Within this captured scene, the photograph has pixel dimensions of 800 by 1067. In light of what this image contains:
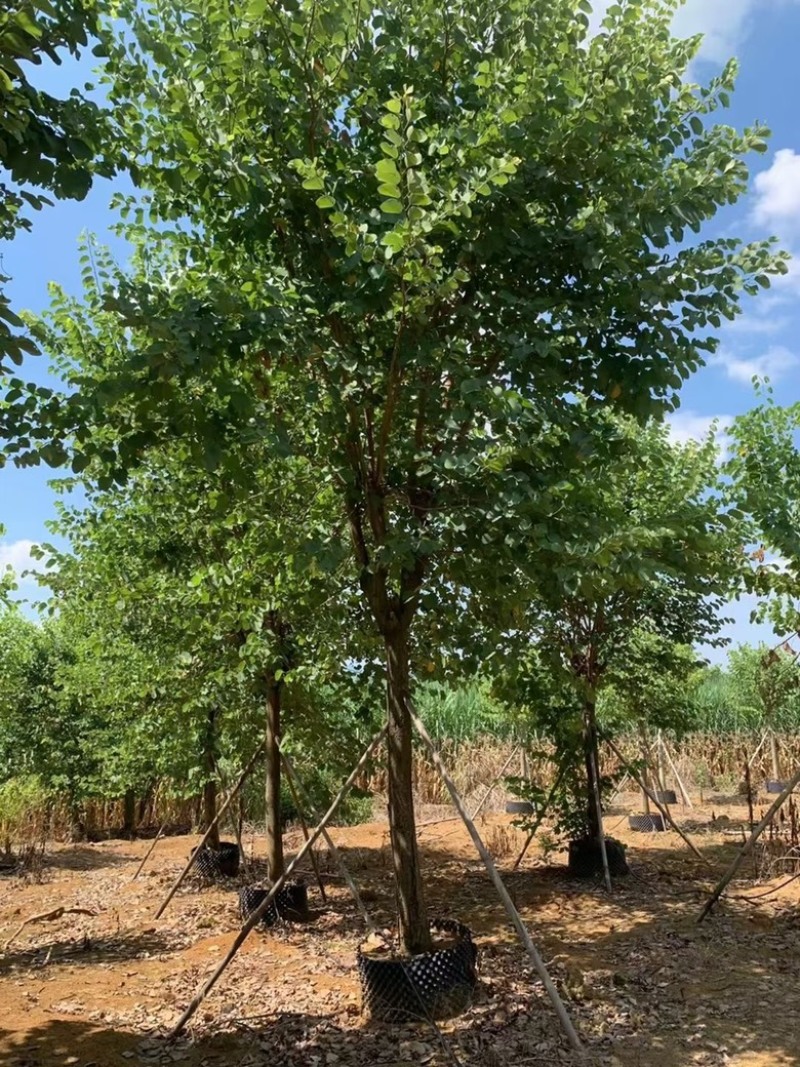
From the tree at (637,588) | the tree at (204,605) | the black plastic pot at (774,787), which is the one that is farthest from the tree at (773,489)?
Answer: the black plastic pot at (774,787)

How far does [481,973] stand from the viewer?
6.22 meters

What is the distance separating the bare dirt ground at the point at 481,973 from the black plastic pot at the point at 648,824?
299cm

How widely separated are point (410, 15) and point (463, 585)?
3566 mm

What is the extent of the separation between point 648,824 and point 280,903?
813cm

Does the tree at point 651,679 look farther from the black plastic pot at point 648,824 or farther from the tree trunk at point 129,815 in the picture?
the tree trunk at point 129,815

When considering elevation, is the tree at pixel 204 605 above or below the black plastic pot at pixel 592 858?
above

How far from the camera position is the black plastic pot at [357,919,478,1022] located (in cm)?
521

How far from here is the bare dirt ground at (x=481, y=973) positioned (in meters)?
4.93

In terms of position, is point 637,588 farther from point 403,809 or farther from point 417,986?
point 417,986

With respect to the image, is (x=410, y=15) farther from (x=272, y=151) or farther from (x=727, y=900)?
(x=727, y=900)

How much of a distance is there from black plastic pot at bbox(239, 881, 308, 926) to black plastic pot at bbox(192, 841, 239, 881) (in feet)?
7.45

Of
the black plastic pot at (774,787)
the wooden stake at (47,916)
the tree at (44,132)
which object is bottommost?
the wooden stake at (47,916)

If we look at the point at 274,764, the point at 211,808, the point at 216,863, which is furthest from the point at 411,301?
the point at 211,808

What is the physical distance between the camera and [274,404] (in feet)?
20.0
